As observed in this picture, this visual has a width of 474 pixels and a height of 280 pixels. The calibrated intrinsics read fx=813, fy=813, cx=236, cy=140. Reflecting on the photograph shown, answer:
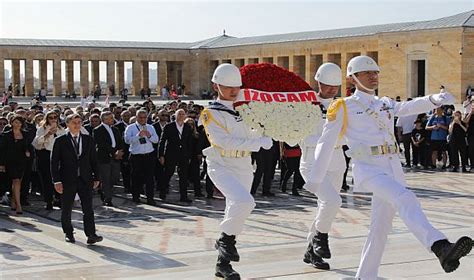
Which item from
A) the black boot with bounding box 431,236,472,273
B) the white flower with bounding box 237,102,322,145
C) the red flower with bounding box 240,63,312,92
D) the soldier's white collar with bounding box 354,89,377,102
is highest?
the red flower with bounding box 240,63,312,92

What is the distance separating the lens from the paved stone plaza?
8.61m

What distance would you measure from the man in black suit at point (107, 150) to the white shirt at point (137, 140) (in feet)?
0.74

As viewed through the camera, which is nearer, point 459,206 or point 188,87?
point 459,206

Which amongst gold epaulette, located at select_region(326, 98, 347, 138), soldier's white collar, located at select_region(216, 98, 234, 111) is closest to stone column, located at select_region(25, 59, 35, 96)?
soldier's white collar, located at select_region(216, 98, 234, 111)

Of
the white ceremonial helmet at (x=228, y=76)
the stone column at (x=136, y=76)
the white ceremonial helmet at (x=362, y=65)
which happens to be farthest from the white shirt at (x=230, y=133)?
the stone column at (x=136, y=76)

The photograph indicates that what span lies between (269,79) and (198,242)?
9.80 ft

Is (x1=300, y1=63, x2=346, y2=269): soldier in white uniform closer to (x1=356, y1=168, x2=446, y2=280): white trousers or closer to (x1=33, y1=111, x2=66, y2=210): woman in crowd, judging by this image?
(x1=356, y1=168, x2=446, y2=280): white trousers

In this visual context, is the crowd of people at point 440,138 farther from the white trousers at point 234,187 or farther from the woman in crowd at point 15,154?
the white trousers at point 234,187

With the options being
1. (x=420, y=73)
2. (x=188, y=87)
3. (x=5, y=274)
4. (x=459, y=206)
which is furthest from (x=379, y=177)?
(x=188, y=87)

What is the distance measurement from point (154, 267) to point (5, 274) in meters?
1.59

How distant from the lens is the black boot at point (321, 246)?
8.63m

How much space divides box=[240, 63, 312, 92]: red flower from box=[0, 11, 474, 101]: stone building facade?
3892 cm

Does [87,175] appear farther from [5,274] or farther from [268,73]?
[268,73]

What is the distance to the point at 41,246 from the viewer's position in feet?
34.0
